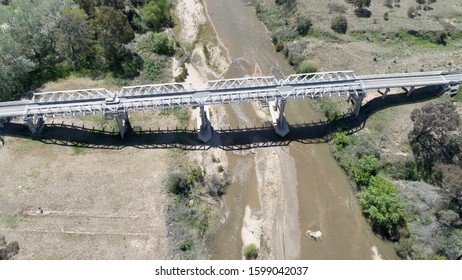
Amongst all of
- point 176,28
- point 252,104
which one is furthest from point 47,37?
→ point 252,104

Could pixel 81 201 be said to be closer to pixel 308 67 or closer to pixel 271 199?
pixel 271 199

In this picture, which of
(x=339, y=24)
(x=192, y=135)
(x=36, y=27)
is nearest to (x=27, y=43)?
(x=36, y=27)

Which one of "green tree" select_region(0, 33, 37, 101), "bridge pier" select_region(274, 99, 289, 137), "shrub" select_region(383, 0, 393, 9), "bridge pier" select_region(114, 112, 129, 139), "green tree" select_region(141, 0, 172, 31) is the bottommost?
"bridge pier" select_region(274, 99, 289, 137)

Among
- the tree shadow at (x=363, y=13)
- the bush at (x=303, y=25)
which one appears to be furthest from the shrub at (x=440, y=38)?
the bush at (x=303, y=25)

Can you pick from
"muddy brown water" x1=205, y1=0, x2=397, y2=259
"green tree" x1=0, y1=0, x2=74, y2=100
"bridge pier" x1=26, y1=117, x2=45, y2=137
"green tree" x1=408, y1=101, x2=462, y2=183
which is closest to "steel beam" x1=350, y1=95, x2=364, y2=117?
"muddy brown water" x1=205, y1=0, x2=397, y2=259

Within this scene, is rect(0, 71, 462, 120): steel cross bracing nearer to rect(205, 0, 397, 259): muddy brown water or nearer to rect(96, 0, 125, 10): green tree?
rect(205, 0, 397, 259): muddy brown water

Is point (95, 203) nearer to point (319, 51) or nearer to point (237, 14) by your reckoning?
point (319, 51)

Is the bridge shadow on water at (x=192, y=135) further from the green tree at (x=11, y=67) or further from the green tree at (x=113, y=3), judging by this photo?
the green tree at (x=113, y=3)
